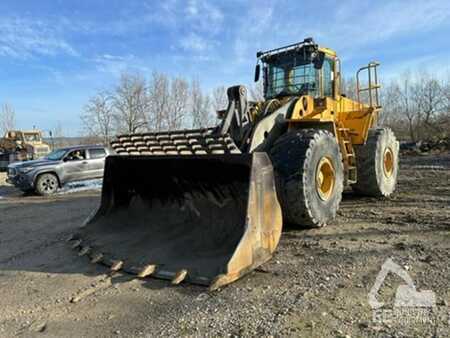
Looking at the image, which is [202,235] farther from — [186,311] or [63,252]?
[63,252]

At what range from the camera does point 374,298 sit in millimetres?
3158

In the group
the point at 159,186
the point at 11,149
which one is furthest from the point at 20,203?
the point at 11,149

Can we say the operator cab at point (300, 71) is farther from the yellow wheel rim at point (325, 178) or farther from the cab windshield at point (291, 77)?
the yellow wheel rim at point (325, 178)

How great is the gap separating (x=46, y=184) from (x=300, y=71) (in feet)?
32.2

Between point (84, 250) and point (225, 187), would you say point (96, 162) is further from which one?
point (225, 187)

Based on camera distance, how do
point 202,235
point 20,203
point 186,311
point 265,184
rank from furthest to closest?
point 20,203 → point 202,235 → point 265,184 → point 186,311

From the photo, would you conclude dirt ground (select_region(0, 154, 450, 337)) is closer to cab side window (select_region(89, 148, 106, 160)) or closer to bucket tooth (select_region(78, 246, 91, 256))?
bucket tooth (select_region(78, 246, 91, 256))

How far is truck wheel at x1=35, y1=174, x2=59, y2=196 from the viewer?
12.6 m

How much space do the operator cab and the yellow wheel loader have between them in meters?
0.02

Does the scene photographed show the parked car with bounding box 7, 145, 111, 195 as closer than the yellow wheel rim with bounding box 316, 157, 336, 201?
No

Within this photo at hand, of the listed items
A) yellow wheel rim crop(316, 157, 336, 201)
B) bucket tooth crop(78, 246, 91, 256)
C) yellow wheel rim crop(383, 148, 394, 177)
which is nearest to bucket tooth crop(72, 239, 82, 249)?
bucket tooth crop(78, 246, 91, 256)

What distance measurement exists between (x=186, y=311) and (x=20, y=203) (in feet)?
31.7

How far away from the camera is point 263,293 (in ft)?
11.0

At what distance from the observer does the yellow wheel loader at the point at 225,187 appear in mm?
3888
